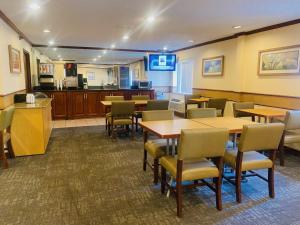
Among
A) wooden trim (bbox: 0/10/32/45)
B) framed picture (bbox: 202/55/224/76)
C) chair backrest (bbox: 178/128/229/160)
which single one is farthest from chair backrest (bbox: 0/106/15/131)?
framed picture (bbox: 202/55/224/76)

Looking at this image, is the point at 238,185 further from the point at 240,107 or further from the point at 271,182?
the point at 240,107

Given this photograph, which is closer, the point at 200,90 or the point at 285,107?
the point at 285,107

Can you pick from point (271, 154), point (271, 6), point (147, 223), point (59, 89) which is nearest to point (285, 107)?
point (271, 6)

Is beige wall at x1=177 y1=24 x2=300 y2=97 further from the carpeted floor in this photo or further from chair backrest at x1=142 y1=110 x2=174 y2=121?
chair backrest at x1=142 y1=110 x2=174 y2=121

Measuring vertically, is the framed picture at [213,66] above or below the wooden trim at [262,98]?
above

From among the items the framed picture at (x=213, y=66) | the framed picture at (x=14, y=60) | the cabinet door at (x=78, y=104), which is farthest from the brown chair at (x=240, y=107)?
the cabinet door at (x=78, y=104)

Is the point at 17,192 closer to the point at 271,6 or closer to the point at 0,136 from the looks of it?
the point at 0,136

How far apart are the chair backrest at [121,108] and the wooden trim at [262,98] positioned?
2.65 meters

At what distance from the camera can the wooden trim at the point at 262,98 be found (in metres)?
4.45

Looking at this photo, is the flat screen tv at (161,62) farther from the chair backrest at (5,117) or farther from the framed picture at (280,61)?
the chair backrest at (5,117)

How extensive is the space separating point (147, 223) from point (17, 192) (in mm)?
1668

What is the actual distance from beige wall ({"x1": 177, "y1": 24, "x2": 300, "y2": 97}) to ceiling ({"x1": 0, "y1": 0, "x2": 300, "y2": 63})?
0.30m

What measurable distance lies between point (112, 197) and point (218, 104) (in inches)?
156

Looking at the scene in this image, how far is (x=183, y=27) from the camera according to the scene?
501 centimetres
